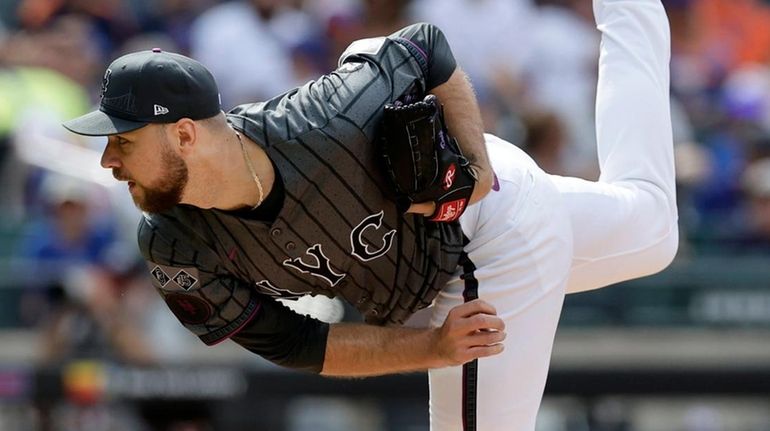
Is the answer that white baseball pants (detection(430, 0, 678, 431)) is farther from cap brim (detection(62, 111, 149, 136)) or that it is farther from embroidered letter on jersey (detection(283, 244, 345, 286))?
cap brim (detection(62, 111, 149, 136))

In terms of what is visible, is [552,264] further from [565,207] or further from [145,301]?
[145,301]

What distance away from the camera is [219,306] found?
3.83 metres

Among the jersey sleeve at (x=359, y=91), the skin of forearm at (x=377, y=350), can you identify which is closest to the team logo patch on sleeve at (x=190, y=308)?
the skin of forearm at (x=377, y=350)

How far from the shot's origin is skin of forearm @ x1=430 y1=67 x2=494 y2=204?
3.86 metres

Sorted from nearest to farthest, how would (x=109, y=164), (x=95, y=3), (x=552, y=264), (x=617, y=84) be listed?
1. (x=109, y=164)
2. (x=552, y=264)
3. (x=617, y=84)
4. (x=95, y=3)

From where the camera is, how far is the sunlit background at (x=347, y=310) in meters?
6.80

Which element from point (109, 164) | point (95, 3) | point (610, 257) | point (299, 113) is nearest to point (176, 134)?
point (109, 164)

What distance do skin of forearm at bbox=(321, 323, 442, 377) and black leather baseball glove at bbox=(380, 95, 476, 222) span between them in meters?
0.35

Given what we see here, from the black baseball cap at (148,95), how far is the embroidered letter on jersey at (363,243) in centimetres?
53

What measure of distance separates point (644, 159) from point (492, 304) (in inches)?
26.9

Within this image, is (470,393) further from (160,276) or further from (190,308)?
(160,276)

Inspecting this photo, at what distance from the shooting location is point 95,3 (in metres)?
8.93

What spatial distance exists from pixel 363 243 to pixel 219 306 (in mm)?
418

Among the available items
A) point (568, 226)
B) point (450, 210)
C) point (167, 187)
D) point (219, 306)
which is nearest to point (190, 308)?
point (219, 306)
